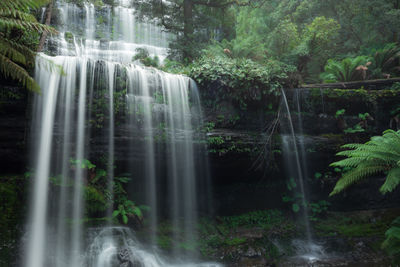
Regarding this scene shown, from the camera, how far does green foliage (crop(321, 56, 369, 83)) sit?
9.55 metres

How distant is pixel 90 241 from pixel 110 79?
12.3 feet

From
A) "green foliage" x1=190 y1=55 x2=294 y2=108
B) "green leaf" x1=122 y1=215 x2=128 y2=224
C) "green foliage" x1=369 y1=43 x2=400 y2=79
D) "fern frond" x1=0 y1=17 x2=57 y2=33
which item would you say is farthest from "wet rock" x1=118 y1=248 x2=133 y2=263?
"green foliage" x1=369 y1=43 x2=400 y2=79

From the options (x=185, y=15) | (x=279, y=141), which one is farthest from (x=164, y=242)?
(x=185, y=15)

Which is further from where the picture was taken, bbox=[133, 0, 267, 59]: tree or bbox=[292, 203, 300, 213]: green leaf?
bbox=[133, 0, 267, 59]: tree

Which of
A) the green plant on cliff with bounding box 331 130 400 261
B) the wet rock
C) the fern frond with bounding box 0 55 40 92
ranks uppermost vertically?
the fern frond with bounding box 0 55 40 92

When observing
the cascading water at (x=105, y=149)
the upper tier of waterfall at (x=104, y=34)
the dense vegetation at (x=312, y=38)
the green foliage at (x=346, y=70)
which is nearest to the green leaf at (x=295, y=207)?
the cascading water at (x=105, y=149)

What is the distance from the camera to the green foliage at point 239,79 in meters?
7.05

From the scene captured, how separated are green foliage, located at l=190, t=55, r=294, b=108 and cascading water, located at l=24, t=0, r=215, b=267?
1.80 ft

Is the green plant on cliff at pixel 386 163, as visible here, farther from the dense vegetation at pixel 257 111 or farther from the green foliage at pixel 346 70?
the green foliage at pixel 346 70

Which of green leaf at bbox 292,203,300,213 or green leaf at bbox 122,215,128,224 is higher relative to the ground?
green leaf at bbox 122,215,128,224

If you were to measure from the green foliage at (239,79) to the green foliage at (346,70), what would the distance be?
3.85m

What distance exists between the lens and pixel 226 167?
284 inches

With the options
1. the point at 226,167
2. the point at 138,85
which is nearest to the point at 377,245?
the point at 226,167

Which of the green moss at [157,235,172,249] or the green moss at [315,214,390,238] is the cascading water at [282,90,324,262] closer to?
the green moss at [315,214,390,238]
